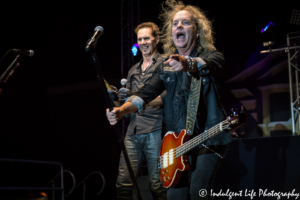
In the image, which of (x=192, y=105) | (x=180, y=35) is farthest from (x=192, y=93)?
(x=180, y=35)

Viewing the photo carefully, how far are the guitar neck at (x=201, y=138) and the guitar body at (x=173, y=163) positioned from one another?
38mm

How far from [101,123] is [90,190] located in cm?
203

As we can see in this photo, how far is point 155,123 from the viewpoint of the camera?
128 inches

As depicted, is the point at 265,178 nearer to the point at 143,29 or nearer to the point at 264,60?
the point at 143,29

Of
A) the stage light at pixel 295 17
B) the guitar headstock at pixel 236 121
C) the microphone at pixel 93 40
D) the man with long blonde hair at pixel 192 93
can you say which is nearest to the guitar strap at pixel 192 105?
the man with long blonde hair at pixel 192 93

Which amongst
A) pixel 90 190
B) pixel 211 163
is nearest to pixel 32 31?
pixel 90 190

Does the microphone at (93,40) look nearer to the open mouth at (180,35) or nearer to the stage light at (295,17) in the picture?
the open mouth at (180,35)

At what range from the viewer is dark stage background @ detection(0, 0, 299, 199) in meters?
7.73

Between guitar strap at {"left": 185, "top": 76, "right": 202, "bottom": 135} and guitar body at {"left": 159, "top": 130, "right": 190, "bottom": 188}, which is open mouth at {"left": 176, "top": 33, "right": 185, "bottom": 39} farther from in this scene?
guitar body at {"left": 159, "top": 130, "right": 190, "bottom": 188}

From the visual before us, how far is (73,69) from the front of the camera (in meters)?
8.89

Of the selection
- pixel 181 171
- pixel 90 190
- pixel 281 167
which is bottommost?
pixel 90 190

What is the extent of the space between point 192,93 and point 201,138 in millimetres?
349

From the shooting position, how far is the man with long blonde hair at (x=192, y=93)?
6.56 feet

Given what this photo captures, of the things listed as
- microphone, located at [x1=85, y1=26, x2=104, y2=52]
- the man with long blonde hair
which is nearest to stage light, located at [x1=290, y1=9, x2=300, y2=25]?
the man with long blonde hair
